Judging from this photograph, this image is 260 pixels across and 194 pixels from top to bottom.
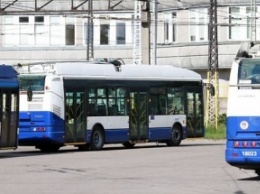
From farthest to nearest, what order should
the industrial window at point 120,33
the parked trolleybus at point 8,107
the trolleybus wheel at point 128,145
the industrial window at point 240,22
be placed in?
the industrial window at point 120,33 < the industrial window at point 240,22 < the trolleybus wheel at point 128,145 < the parked trolleybus at point 8,107

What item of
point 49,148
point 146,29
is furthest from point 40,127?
point 146,29

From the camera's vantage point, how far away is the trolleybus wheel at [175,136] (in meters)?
38.7

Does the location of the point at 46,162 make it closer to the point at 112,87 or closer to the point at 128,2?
the point at 112,87

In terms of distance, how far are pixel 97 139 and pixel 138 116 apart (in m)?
2.33

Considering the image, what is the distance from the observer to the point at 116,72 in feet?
118

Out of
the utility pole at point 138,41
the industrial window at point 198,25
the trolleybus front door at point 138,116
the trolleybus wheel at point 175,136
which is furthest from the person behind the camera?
the industrial window at point 198,25

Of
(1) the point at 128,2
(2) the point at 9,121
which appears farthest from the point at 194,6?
(2) the point at 9,121

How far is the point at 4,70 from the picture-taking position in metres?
30.1

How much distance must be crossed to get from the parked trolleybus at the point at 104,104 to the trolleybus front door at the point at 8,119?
98.4 inches

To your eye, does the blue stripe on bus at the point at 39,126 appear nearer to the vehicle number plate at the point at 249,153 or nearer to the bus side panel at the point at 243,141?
the bus side panel at the point at 243,141

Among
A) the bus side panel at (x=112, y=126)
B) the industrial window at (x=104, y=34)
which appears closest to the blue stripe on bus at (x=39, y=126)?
the bus side panel at (x=112, y=126)

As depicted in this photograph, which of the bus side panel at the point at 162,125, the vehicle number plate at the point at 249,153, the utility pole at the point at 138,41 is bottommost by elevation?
the vehicle number plate at the point at 249,153

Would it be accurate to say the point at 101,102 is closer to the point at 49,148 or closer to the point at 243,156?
the point at 49,148

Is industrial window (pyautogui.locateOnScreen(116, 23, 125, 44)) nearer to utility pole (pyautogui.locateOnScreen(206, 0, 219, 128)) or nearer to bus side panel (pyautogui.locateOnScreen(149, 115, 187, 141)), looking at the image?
utility pole (pyautogui.locateOnScreen(206, 0, 219, 128))
